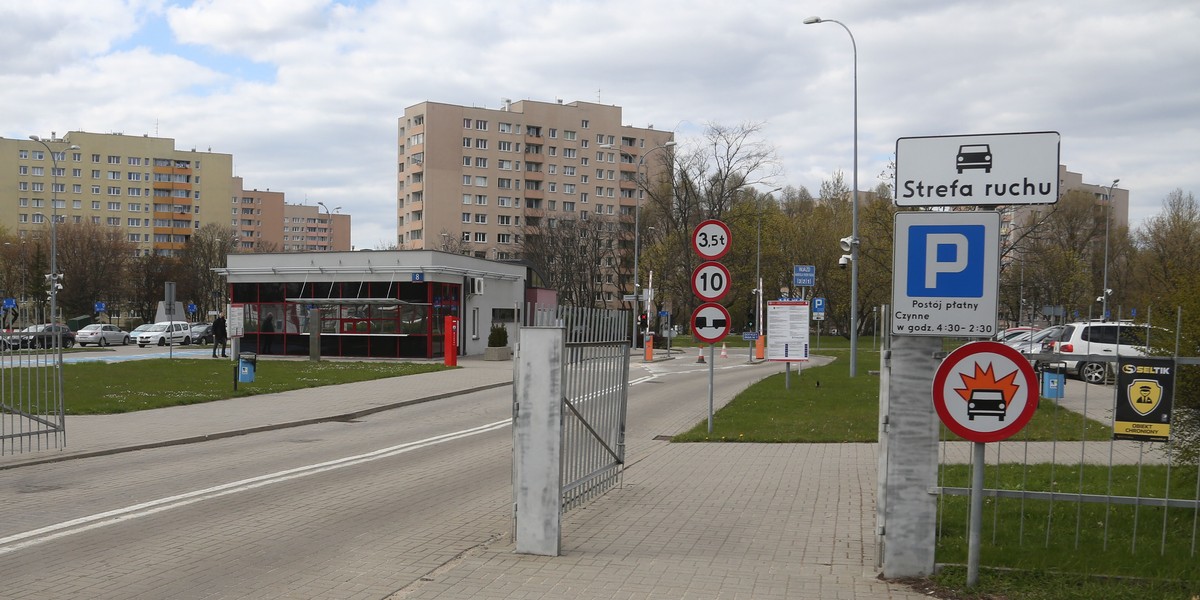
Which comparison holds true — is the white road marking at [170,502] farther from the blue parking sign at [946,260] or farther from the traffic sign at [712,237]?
the blue parking sign at [946,260]

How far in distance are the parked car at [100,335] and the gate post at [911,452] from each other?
200ft

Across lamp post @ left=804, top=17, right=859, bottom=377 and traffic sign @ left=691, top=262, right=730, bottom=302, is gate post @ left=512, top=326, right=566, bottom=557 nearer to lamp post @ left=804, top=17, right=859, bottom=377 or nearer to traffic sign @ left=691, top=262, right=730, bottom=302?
traffic sign @ left=691, top=262, right=730, bottom=302

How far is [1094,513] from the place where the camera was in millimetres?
7641

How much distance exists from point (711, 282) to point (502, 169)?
100 m

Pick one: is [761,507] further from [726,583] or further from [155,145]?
[155,145]

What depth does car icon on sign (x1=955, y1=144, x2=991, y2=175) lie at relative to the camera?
244 inches

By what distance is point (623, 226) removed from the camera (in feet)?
297

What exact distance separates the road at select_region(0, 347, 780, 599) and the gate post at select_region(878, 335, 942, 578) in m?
3.04

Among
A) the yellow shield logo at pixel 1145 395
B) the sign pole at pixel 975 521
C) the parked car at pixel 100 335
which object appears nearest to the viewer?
the sign pole at pixel 975 521

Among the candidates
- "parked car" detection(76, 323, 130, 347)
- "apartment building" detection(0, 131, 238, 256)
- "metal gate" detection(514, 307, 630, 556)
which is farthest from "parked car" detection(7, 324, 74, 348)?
"apartment building" detection(0, 131, 238, 256)

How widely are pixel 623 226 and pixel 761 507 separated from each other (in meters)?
81.9

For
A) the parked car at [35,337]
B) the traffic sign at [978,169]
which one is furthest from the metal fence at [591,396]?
the parked car at [35,337]

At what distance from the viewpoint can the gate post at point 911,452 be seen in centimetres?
607

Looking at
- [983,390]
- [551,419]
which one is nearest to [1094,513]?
[983,390]
